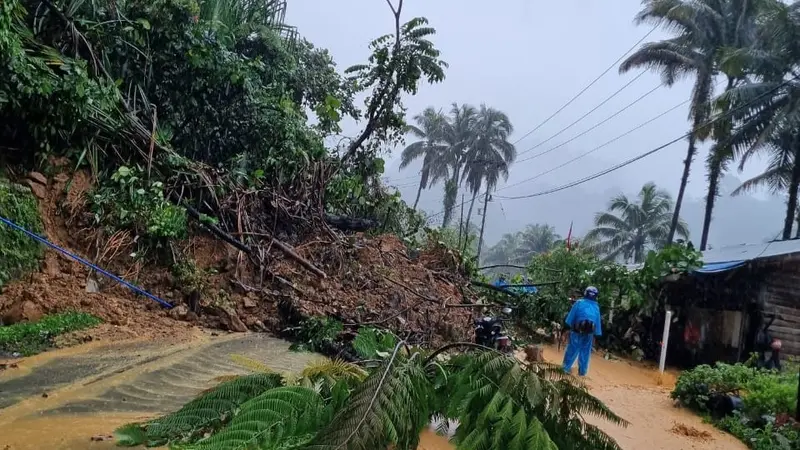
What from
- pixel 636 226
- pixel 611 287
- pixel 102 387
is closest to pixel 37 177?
pixel 102 387

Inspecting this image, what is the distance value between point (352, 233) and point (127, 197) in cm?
475

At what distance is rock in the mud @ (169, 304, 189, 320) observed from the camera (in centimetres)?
691

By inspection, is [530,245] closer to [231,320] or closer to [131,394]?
[231,320]

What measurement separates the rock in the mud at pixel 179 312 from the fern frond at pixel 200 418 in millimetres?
4800

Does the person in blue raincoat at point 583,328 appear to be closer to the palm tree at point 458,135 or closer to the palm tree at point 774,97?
the palm tree at point 774,97

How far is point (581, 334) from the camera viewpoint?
8.68 metres

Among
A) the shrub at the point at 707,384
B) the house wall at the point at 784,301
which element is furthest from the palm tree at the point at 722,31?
the shrub at the point at 707,384

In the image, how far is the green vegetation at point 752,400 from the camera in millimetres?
6169

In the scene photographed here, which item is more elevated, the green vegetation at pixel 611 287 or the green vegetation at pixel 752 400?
the green vegetation at pixel 611 287

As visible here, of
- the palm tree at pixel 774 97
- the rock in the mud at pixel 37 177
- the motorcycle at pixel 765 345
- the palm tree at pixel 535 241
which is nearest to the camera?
the rock in the mud at pixel 37 177

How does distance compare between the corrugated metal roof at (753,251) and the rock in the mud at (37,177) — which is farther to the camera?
the corrugated metal roof at (753,251)

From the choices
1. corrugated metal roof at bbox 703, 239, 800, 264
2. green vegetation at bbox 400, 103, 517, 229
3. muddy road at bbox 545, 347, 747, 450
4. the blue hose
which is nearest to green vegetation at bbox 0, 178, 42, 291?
the blue hose

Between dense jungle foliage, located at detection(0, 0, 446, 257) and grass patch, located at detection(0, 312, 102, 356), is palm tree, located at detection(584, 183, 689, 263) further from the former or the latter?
grass patch, located at detection(0, 312, 102, 356)

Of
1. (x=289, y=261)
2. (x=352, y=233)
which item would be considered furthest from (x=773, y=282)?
(x=289, y=261)
